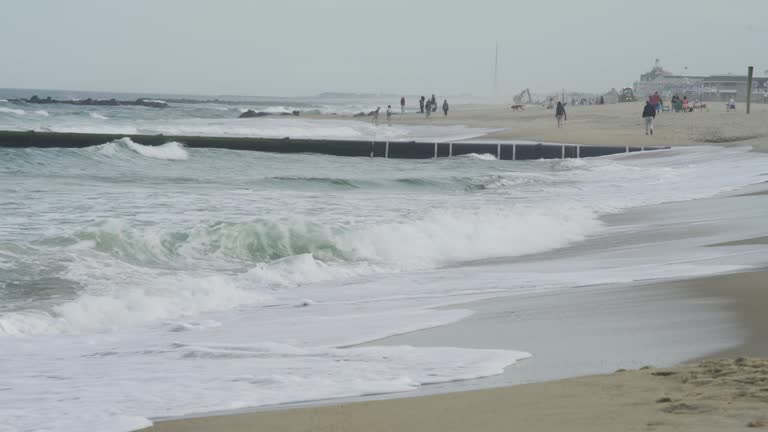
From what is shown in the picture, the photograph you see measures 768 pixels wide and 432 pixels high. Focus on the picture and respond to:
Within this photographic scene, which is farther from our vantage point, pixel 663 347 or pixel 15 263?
pixel 15 263

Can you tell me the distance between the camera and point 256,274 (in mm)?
10773

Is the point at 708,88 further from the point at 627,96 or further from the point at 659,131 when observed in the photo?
the point at 659,131

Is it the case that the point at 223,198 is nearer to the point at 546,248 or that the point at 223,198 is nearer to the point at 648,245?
the point at 546,248

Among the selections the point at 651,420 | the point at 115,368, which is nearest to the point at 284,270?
the point at 115,368

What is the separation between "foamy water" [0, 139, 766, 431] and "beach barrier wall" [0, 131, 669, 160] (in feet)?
35.1

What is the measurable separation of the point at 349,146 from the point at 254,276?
25116mm

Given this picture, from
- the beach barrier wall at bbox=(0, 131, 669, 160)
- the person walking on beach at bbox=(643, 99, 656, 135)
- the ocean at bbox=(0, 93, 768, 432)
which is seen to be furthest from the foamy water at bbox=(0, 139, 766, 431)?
the person walking on beach at bbox=(643, 99, 656, 135)

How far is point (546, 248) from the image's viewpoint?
43.0 ft

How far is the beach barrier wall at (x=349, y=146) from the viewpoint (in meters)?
33.8

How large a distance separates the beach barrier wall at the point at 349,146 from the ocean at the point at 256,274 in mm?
9243

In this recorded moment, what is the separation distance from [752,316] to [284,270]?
552 cm

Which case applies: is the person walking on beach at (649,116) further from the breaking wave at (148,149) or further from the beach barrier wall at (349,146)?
the breaking wave at (148,149)

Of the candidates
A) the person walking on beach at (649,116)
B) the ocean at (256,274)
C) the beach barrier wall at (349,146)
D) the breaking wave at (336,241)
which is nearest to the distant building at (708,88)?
the person walking on beach at (649,116)

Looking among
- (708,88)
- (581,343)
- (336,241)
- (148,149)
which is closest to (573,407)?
(581,343)
